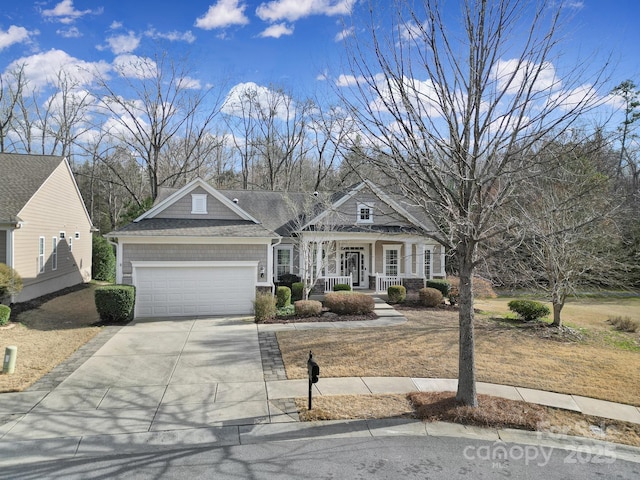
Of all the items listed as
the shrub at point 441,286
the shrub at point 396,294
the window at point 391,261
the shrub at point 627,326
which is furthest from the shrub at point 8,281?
the shrub at point 627,326

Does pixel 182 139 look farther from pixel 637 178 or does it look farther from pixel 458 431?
pixel 637 178

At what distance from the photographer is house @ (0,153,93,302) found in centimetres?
1582

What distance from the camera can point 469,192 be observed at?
6.64m

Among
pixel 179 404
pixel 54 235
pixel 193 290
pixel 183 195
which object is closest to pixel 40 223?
pixel 54 235

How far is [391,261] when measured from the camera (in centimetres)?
2188

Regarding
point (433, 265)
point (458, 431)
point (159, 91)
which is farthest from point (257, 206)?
point (458, 431)

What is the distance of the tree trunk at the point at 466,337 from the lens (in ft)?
22.1

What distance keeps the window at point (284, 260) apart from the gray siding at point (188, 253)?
4.21 m

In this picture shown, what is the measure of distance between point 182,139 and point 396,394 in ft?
102

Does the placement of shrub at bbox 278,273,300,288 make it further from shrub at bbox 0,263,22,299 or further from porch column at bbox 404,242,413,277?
shrub at bbox 0,263,22,299

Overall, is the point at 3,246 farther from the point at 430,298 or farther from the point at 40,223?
the point at 430,298

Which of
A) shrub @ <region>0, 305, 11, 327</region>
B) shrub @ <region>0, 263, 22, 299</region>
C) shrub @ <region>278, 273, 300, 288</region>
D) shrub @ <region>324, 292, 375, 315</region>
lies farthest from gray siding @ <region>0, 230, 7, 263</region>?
shrub @ <region>324, 292, 375, 315</region>

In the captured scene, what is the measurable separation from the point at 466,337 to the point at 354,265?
1507cm

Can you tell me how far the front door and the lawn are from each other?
21.5 ft
